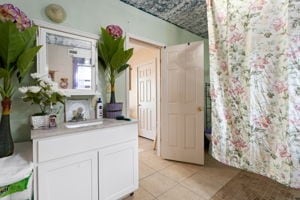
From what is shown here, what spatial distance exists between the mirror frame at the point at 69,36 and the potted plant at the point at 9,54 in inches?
→ 9.3

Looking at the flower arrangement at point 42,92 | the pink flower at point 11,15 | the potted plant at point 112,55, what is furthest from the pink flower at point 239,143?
the pink flower at point 11,15

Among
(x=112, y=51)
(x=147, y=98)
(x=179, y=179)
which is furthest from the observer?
(x=147, y=98)

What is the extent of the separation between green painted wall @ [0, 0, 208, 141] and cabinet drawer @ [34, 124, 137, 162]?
566 mm

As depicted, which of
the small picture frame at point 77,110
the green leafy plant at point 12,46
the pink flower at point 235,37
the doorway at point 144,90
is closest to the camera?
the green leafy plant at point 12,46

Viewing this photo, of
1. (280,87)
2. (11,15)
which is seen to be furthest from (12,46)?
(280,87)

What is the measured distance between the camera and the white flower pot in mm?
1456

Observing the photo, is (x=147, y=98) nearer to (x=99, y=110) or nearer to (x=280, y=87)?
(x=99, y=110)

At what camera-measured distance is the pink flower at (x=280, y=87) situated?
1.39 metres

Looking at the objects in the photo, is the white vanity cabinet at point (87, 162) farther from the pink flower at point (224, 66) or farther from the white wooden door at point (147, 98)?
the white wooden door at point (147, 98)

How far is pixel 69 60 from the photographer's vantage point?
1.88 m

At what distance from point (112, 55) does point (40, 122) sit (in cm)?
105

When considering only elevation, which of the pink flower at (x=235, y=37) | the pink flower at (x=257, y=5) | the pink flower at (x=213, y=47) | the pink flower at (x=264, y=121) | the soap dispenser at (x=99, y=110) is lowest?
the pink flower at (x=264, y=121)

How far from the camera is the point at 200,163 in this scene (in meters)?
2.72

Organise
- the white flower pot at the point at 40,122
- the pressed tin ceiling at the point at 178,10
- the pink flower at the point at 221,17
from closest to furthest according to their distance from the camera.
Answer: the white flower pot at the point at 40,122
the pink flower at the point at 221,17
the pressed tin ceiling at the point at 178,10
